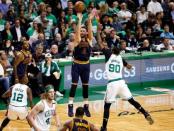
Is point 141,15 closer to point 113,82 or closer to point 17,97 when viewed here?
point 113,82

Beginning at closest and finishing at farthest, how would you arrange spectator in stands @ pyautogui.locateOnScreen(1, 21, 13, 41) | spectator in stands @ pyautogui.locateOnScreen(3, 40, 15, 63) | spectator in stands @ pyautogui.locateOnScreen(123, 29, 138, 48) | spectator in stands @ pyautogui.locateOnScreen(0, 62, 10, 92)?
→ spectator in stands @ pyautogui.locateOnScreen(0, 62, 10, 92)
spectator in stands @ pyautogui.locateOnScreen(3, 40, 15, 63)
spectator in stands @ pyautogui.locateOnScreen(1, 21, 13, 41)
spectator in stands @ pyautogui.locateOnScreen(123, 29, 138, 48)

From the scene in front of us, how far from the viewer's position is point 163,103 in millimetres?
20062

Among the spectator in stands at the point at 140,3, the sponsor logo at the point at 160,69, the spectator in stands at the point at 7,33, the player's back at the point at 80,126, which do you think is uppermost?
the spectator in stands at the point at 140,3

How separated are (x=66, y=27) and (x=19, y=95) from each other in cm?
858

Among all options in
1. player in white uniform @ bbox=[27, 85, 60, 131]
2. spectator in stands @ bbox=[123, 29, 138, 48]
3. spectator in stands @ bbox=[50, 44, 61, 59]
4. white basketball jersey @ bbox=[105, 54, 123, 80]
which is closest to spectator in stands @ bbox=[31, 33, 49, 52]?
spectator in stands @ bbox=[50, 44, 61, 59]

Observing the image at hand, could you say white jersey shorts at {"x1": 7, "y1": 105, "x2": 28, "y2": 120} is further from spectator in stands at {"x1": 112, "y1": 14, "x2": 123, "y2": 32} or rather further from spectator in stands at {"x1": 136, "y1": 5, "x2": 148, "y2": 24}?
spectator in stands at {"x1": 136, "y1": 5, "x2": 148, "y2": 24}

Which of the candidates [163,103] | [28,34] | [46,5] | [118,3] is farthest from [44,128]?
[118,3]

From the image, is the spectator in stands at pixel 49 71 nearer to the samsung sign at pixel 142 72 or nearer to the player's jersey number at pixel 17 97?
the samsung sign at pixel 142 72

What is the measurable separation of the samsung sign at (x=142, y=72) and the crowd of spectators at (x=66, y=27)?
525 millimetres

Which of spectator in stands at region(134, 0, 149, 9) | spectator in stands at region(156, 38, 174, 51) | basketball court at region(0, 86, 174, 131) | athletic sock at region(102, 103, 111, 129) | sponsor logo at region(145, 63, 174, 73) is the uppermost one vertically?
spectator in stands at region(134, 0, 149, 9)

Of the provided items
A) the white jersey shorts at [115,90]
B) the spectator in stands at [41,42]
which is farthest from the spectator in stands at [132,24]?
the white jersey shorts at [115,90]

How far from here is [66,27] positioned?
23.3m

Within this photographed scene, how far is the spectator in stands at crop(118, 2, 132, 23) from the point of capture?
989 inches

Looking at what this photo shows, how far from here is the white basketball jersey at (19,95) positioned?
14968 millimetres
